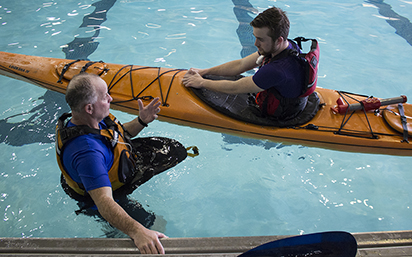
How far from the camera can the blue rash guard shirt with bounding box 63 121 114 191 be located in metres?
1.38

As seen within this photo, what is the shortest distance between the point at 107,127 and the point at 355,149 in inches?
95.7

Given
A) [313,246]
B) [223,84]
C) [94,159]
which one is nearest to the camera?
[313,246]

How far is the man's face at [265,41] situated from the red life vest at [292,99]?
0.08 metres

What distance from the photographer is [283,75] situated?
7.62ft

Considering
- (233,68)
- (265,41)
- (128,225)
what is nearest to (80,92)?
(128,225)

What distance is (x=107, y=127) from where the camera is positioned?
181 centimetres

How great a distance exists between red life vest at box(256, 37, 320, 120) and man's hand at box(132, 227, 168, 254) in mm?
1764

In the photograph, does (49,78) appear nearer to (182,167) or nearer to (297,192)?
(182,167)

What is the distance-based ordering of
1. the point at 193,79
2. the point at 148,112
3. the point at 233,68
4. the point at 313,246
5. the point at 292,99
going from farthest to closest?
the point at 233,68, the point at 193,79, the point at 292,99, the point at 148,112, the point at 313,246

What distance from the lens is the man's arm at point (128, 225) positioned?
1279 millimetres

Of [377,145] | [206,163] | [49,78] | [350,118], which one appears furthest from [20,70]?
[377,145]

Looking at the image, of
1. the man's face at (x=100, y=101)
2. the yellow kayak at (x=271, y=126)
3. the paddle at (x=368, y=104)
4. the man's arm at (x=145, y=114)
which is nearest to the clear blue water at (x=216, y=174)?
the yellow kayak at (x=271, y=126)

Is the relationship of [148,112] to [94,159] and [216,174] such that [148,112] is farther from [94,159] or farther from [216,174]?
[216,174]

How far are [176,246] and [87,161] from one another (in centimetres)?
61
